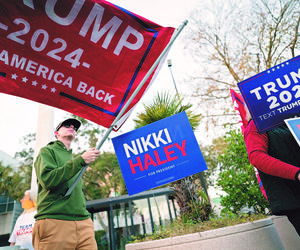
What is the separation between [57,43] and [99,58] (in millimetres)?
443

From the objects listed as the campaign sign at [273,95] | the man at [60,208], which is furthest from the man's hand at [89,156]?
the campaign sign at [273,95]

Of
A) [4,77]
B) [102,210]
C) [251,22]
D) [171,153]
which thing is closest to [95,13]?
[4,77]

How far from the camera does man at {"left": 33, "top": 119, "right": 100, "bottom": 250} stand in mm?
1771

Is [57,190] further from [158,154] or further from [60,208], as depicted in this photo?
[158,154]

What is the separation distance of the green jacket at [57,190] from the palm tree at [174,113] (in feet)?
9.06

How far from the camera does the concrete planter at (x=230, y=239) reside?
271 cm

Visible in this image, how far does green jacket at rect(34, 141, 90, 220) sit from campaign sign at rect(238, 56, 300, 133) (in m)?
1.66

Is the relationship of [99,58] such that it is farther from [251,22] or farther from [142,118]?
[251,22]

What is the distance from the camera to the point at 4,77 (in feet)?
7.22

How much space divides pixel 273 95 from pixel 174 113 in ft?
10.9

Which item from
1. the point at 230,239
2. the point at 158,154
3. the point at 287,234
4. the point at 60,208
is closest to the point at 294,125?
the point at 158,154

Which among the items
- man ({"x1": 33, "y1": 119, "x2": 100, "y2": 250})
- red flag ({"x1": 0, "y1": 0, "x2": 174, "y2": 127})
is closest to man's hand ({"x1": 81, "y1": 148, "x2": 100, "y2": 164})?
man ({"x1": 33, "y1": 119, "x2": 100, "y2": 250})

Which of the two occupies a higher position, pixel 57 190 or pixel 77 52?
pixel 77 52

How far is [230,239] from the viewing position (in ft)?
8.93
